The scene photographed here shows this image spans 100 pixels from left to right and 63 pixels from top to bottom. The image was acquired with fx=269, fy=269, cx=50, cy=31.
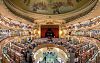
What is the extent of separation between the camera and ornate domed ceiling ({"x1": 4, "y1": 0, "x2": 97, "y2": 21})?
3125cm

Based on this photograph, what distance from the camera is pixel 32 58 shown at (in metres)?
20.8

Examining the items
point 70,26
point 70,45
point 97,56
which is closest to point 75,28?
point 70,26

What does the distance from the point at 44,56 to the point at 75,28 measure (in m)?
6.47

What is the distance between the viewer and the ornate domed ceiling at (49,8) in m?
31.2

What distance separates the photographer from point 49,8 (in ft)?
108

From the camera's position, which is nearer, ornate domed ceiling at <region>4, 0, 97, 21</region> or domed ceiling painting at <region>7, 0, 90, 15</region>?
ornate domed ceiling at <region>4, 0, 97, 21</region>

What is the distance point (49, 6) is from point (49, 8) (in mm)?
295

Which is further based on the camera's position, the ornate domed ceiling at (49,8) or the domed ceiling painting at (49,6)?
the domed ceiling painting at (49,6)

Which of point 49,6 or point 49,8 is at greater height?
point 49,6

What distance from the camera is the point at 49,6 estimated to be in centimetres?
3281

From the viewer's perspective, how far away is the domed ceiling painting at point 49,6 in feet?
105

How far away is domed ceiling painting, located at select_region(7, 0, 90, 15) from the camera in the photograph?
3188 centimetres

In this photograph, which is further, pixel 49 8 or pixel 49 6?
pixel 49 8

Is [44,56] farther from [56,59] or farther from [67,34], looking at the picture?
[67,34]
